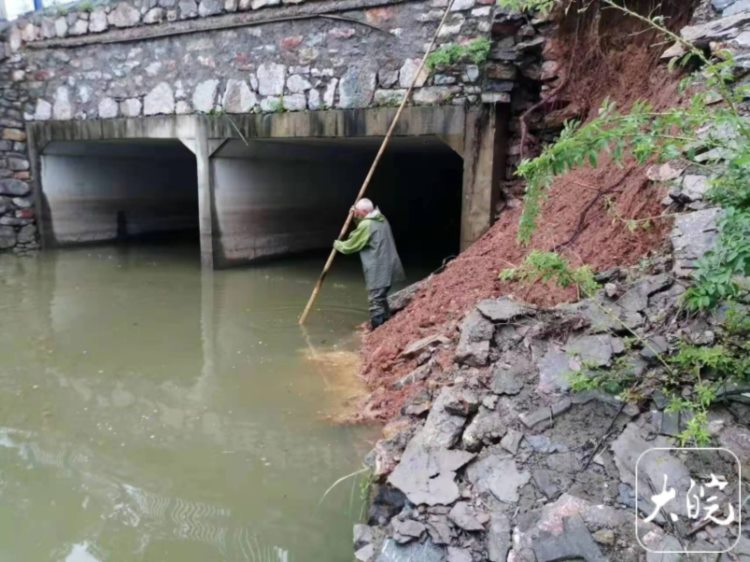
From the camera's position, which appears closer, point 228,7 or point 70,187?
point 228,7

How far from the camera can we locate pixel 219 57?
730 cm

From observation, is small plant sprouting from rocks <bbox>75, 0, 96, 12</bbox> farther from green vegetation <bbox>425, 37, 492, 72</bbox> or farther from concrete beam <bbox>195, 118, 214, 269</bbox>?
green vegetation <bbox>425, 37, 492, 72</bbox>

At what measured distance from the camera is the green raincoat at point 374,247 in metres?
5.31

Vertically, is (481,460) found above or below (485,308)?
below

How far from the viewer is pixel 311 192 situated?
9.56 m

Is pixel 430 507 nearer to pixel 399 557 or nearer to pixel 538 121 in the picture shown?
pixel 399 557

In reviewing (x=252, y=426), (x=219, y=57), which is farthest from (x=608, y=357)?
(x=219, y=57)

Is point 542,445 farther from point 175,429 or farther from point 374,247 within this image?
point 374,247

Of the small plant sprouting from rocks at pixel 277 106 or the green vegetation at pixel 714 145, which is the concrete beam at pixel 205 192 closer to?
the small plant sprouting from rocks at pixel 277 106

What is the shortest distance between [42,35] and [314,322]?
6.76 metres

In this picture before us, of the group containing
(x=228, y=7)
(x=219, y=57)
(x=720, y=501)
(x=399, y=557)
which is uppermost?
(x=228, y=7)

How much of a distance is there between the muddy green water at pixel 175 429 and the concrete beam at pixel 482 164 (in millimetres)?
1640

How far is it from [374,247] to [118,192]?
738 centimetres

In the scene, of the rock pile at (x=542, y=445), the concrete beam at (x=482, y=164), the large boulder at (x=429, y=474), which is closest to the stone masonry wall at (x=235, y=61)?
the concrete beam at (x=482, y=164)
